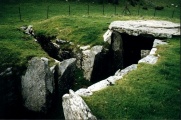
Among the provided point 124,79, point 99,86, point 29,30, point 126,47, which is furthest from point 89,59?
point 29,30

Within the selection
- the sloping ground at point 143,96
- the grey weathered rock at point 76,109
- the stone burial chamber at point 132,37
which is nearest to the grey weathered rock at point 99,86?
the sloping ground at point 143,96

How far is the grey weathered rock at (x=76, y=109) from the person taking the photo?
41.2 feet

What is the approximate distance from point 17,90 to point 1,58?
285 centimetres

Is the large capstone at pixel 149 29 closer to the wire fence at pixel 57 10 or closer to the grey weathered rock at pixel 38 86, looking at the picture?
the grey weathered rock at pixel 38 86

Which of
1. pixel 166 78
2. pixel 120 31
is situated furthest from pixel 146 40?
pixel 166 78

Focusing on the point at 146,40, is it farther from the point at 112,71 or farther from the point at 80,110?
the point at 80,110

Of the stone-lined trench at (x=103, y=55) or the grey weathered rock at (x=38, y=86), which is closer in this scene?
the grey weathered rock at (x=38, y=86)

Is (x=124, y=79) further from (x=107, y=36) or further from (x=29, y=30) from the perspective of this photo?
(x=29, y=30)

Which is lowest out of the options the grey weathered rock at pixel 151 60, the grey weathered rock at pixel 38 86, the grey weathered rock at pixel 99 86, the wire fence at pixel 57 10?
the grey weathered rock at pixel 38 86

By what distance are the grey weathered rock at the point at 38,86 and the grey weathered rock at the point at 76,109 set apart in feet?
15.8

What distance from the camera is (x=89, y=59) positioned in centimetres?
2220

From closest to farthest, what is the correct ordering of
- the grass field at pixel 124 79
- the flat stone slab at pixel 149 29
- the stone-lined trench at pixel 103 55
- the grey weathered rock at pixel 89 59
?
1. the grass field at pixel 124 79
2. the stone-lined trench at pixel 103 55
3. the grey weathered rock at pixel 89 59
4. the flat stone slab at pixel 149 29

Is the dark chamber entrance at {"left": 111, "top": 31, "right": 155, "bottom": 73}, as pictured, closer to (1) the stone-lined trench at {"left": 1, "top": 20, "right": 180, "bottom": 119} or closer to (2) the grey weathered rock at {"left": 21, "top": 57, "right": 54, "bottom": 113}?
(1) the stone-lined trench at {"left": 1, "top": 20, "right": 180, "bottom": 119}

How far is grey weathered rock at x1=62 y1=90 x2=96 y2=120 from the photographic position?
12547mm
